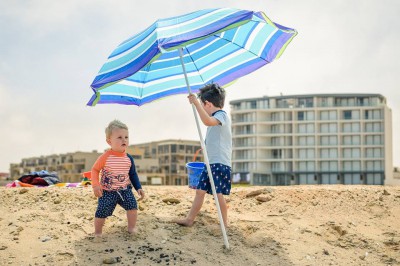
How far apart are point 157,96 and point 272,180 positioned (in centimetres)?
7601

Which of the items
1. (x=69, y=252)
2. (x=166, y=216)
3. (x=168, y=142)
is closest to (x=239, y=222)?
(x=166, y=216)

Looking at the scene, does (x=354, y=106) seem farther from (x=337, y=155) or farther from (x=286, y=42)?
(x=286, y=42)

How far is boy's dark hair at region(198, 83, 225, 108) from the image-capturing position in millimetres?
6098

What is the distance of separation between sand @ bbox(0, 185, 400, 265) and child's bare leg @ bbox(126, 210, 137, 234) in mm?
88

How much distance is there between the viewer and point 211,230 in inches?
253

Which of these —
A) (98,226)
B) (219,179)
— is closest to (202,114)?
(219,179)

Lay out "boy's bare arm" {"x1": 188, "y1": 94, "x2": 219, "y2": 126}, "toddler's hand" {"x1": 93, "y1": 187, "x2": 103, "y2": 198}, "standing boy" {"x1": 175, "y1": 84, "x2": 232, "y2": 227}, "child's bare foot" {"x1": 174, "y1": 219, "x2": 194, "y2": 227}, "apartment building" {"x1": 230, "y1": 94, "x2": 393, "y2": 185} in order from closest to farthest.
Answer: "toddler's hand" {"x1": 93, "y1": 187, "x2": 103, "y2": 198}, "boy's bare arm" {"x1": 188, "y1": 94, "x2": 219, "y2": 126}, "standing boy" {"x1": 175, "y1": 84, "x2": 232, "y2": 227}, "child's bare foot" {"x1": 174, "y1": 219, "x2": 194, "y2": 227}, "apartment building" {"x1": 230, "y1": 94, "x2": 393, "y2": 185}

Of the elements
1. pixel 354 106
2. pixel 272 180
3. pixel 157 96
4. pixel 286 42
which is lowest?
pixel 272 180

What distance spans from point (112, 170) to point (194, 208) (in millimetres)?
1196

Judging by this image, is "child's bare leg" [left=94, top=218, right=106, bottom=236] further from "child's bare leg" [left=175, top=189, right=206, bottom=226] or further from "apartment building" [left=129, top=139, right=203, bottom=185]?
"apartment building" [left=129, top=139, right=203, bottom=185]

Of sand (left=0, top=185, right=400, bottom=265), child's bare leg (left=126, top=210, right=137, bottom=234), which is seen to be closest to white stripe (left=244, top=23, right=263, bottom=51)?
sand (left=0, top=185, right=400, bottom=265)

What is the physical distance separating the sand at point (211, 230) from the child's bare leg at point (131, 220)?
0.29 feet

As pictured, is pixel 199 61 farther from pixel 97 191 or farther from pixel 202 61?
pixel 97 191

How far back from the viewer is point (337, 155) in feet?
258
